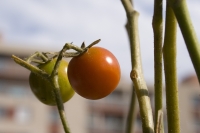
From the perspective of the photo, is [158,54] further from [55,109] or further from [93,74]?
[55,109]

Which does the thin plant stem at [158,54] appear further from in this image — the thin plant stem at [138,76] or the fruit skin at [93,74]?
the fruit skin at [93,74]

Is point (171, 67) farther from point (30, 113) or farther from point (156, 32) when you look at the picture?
point (30, 113)

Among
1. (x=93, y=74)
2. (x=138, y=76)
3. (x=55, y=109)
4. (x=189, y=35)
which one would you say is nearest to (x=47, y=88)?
(x=93, y=74)

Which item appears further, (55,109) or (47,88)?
(55,109)

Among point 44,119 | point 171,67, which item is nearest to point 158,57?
point 171,67

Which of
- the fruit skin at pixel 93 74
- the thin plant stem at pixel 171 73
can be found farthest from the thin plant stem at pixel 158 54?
the fruit skin at pixel 93 74
